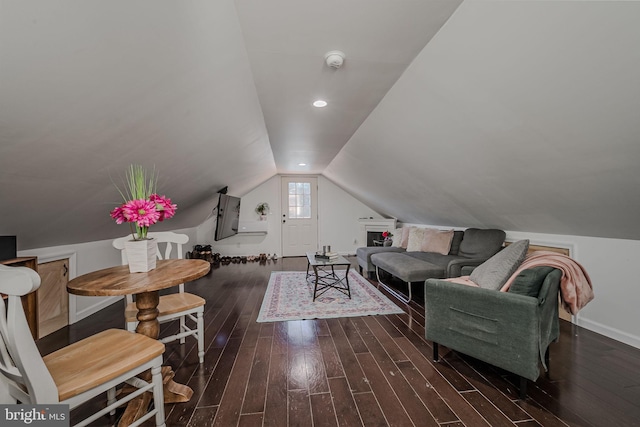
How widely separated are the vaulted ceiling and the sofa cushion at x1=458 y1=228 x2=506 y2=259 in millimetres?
594

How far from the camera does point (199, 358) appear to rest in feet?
6.35

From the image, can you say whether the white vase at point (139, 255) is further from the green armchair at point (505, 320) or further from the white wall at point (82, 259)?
the green armchair at point (505, 320)

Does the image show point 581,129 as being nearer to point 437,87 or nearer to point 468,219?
point 437,87

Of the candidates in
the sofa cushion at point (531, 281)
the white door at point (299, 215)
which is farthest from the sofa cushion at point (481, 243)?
the white door at point (299, 215)

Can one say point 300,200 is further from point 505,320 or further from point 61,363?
point 61,363

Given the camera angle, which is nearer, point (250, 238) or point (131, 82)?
point (131, 82)

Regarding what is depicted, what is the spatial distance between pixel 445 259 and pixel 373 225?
292 centimetres

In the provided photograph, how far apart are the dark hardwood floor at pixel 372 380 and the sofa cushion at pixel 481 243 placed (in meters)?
1.06

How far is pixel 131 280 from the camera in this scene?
135 cm

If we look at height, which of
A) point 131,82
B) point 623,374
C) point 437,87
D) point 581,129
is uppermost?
point 437,87

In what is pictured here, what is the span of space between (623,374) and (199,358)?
2.98 metres

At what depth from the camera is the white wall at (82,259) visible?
2.37 m

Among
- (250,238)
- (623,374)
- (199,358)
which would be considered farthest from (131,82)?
(250,238)

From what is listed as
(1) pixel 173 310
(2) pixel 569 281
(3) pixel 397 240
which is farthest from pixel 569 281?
(3) pixel 397 240
